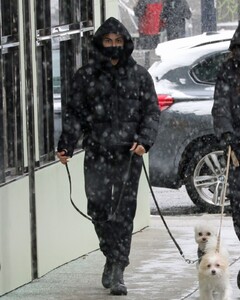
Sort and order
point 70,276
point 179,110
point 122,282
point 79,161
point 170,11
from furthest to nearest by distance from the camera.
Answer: point 170,11 → point 179,110 → point 79,161 → point 70,276 → point 122,282

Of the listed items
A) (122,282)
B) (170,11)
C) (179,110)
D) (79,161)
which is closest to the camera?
(122,282)

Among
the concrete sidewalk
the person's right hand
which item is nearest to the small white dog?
the concrete sidewalk

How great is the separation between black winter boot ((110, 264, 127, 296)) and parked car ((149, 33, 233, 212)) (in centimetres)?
472

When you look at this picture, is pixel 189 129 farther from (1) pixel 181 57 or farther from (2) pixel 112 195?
(2) pixel 112 195

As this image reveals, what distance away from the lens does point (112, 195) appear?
30.8ft

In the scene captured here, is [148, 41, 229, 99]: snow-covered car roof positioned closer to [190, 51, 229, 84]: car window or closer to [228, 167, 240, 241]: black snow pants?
[190, 51, 229, 84]: car window

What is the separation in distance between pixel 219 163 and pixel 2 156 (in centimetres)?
503

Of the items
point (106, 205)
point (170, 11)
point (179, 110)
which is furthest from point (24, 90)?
point (170, 11)

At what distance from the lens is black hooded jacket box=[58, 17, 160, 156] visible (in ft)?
30.5

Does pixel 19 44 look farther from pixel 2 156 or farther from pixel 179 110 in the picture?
pixel 179 110

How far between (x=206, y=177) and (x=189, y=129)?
1.74 feet

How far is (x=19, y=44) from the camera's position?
9.58m

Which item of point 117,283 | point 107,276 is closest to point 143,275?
point 107,276

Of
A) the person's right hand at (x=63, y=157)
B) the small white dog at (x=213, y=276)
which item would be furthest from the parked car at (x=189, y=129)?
the small white dog at (x=213, y=276)
